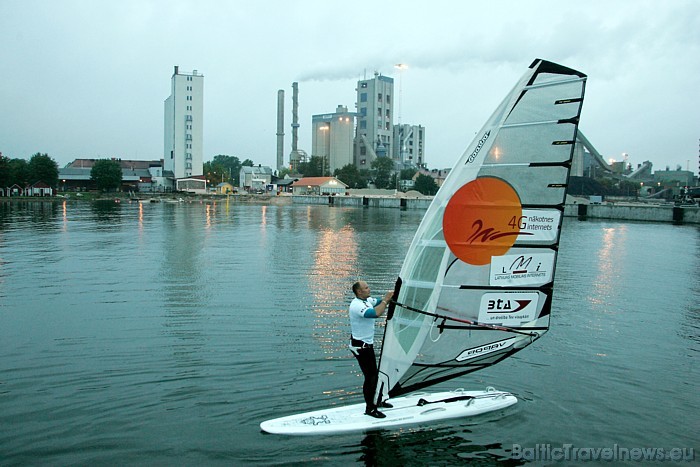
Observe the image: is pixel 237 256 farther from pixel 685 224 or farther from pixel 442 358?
pixel 685 224

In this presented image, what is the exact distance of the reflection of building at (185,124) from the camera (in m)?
108

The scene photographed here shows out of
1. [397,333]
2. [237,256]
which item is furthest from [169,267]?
[397,333]

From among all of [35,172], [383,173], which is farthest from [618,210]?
[35,172]

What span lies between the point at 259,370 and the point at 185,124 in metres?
106

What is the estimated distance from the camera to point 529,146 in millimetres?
6891

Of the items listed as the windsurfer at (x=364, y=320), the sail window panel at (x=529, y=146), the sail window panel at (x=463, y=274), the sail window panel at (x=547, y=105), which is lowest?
the windsurfer at (x=364, y=320)

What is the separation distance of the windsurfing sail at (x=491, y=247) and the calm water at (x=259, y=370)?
122cm

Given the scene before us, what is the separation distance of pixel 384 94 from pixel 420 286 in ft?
514

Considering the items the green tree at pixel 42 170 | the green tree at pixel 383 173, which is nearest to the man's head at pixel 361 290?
the green tree at pixel 42 170

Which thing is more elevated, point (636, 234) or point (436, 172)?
point (436, 172)

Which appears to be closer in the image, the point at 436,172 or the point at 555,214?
the point at 555,214

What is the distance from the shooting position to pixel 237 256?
25859 mm

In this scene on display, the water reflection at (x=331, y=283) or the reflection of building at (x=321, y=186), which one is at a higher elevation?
the reflection of building at (x=321, y=186)

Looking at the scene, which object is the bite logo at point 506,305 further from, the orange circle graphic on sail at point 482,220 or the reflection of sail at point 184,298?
the reflection of sail at point 184,298
